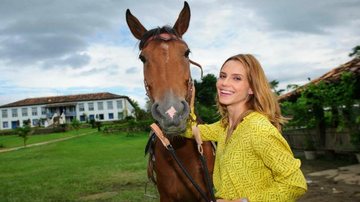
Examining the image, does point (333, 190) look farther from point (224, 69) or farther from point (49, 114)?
point (49, 114)

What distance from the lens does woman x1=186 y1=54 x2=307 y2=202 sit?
1987 millimetres

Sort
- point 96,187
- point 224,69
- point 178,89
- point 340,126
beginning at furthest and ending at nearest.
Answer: point 340,126
point 96,187
point 178,89
point 224,69

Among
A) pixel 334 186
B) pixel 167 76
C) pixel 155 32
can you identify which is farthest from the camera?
pixel 334 186

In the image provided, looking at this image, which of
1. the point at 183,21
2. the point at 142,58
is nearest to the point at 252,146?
the point at 142,58

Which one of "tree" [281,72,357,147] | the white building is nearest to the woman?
"tree" [281,72,357,147]

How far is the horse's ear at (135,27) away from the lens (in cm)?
362

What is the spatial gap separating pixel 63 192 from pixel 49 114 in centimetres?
8518

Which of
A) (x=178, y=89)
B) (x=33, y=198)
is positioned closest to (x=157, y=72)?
(x=178, y=89)

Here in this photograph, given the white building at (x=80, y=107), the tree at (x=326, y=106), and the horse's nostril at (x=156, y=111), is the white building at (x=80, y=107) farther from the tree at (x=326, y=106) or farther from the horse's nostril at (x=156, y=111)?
the horse's nostril at (x=156, y=111)

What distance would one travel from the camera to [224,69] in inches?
93.4

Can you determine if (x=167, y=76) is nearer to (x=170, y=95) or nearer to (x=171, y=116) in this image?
(x=170, y=95)

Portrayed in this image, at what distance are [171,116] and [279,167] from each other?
0.88 meters

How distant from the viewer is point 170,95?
2.76 meters

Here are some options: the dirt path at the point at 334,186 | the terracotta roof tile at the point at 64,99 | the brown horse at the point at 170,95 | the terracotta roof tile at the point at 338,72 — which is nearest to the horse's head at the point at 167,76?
the brown horse at the point at 170,95
